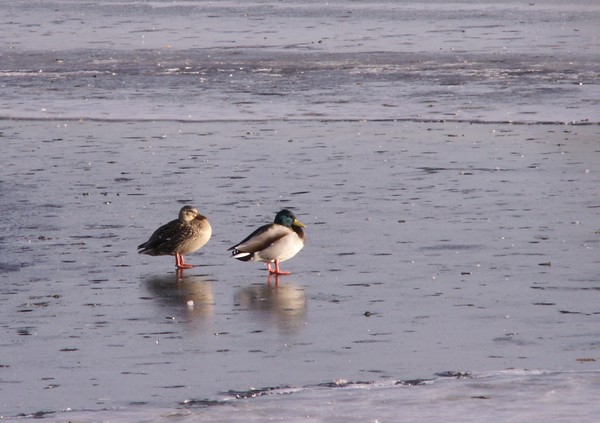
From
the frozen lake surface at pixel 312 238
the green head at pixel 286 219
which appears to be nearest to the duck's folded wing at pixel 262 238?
the green head at pixel 286 219

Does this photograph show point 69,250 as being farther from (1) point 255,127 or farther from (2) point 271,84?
(2) point 271,84

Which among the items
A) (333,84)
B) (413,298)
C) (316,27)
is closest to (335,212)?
(413,298)

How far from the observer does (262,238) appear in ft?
31.7

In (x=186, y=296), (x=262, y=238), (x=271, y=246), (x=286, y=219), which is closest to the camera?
(x=186, y=296)

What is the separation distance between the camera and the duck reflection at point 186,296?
8.48 metres

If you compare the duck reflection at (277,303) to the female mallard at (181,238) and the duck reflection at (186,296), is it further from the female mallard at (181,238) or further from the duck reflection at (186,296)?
the female mallard at (181,238)

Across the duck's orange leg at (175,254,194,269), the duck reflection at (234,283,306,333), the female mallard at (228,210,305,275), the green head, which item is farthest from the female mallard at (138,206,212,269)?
the duck reflection at (234,283,306,333)

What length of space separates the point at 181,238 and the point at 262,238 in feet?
2.08

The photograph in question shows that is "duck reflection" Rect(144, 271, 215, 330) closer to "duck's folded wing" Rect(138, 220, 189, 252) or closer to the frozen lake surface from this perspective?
the frozen lake surface

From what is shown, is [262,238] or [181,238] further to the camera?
[181,238]

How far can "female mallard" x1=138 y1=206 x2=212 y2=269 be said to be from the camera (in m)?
9.92

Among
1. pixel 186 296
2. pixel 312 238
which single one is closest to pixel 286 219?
pixel 312 238

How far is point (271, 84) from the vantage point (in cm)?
2155

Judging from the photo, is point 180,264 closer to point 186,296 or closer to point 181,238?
point 181,238
